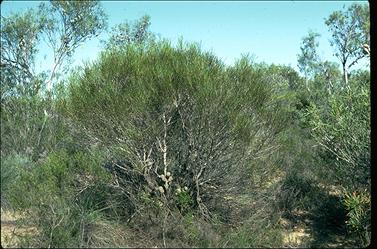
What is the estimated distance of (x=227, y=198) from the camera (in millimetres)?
7543

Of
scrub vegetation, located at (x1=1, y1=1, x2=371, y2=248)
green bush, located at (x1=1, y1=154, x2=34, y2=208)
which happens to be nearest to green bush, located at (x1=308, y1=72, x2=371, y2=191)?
scrub vegetation, located at (x1=1, y1=1, x2=371, y2=248)

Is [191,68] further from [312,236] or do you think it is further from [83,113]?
[312,236]

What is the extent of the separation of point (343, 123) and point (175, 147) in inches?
103

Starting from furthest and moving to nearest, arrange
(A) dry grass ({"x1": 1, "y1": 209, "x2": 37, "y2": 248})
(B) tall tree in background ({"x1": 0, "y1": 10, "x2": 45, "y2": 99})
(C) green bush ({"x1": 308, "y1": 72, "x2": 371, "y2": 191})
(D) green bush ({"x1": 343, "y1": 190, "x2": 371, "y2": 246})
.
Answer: (B) tall tree in background ({"x1": 0, "y1": 10, "x2": 45, "y2": 99}), (C) green bush ({"x1": 308, "y1": 72, "x2": 371, "y2": 191}), (D) green bush ({"x1": 343, "y1": 190, "x2": 371, "y2": 246}), (A) dry grass ({"x1": 1, "y1": 209, "x2": 37, "y2": 248})

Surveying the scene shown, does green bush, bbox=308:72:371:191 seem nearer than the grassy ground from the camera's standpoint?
No

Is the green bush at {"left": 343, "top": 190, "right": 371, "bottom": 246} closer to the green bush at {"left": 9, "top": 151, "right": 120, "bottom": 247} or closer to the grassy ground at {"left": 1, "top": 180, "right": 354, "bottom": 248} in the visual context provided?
the grassy ground at {"left": 1, "top": 180, "right": 354, "bottom": 248}

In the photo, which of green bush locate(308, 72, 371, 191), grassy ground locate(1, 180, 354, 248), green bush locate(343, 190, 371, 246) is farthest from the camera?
green bush locate(308, 72, 371, 191)

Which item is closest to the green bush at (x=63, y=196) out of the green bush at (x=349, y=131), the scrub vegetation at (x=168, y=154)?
the scrub vegetation at (x=168, y=154)

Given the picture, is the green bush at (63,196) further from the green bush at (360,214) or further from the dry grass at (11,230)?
the green bush at (360,214)

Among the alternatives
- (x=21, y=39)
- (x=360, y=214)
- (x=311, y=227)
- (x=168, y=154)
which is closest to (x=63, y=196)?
(x=168, y=154)

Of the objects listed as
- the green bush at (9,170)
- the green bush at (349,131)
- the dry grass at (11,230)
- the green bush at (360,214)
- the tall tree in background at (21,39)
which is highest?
the tall tree in background at (21,39)

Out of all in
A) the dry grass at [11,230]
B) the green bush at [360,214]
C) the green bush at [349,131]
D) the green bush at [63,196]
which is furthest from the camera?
the green bush at [349,131]

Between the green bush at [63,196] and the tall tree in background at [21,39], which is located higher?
the tall tree in background at [21,39]

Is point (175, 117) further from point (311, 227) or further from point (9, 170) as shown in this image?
point (311, 227)
